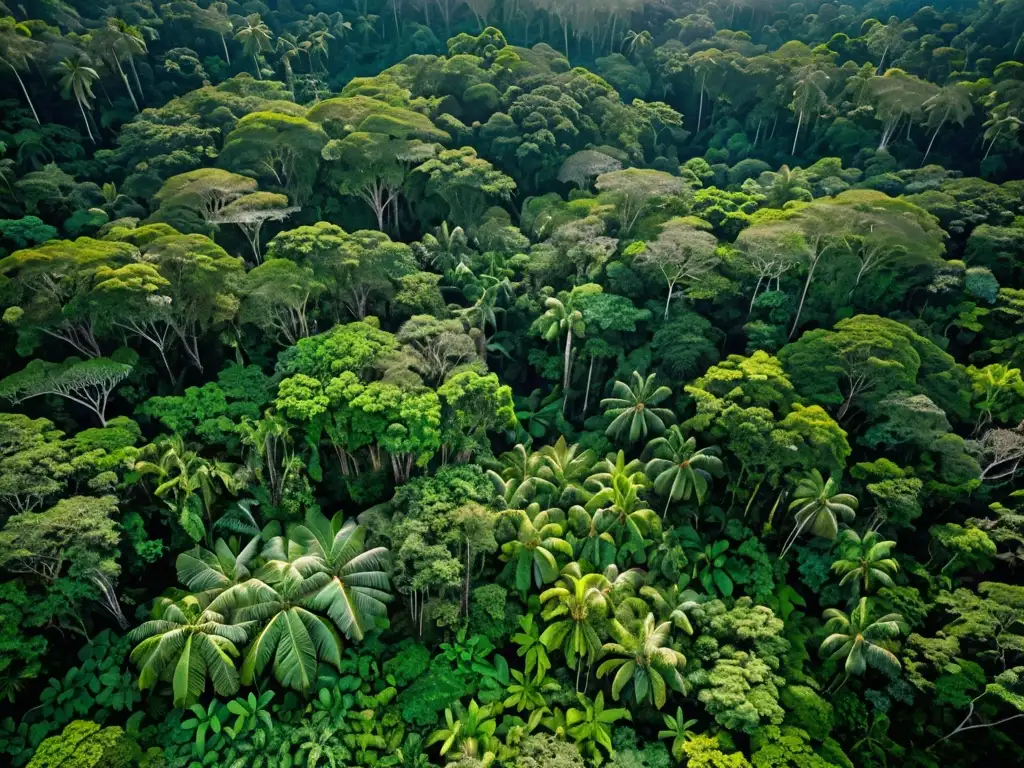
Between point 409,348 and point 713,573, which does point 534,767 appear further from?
point 409,348

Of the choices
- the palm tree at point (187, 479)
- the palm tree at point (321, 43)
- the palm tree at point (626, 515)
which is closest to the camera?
the palm tree at point (187, 479)

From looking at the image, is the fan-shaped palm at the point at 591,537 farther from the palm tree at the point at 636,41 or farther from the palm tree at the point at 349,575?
the palm tree at the point at 636,41

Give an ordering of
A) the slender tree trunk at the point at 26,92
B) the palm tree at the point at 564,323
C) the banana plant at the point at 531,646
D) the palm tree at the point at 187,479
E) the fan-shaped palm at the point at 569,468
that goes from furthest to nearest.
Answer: the slender tree trunk at the point at 26,92 → the palm tree at the point at 564,323 → the fan-shaped palm at the point at 569,468 → the palm tree at the point at 187,479 → the banana plant at the point at 531,646

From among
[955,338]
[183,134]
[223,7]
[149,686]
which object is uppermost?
[223,7]

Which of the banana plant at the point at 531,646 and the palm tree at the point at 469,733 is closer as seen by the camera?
the palm tree at the point at 469,733

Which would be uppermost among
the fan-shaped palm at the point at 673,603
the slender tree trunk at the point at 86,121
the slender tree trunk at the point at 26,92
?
the slender tree trunk at the point at 26,92

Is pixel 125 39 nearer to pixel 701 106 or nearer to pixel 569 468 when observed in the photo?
pixel 569 468

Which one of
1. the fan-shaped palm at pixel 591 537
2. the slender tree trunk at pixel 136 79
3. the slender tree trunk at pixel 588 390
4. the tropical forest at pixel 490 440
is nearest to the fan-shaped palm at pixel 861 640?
the tropical forest at pixel 490 440

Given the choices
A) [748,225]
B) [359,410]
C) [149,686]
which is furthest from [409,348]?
[748,225]
